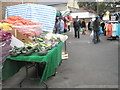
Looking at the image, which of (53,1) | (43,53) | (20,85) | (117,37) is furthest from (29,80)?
(117,37)

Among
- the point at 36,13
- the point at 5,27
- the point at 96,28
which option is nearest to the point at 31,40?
the point at 5,27

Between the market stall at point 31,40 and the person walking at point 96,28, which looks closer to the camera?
the market stall at point 31,40

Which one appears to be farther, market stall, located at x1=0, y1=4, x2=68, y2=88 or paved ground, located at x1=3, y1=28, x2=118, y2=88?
paved ground, located at x1=3, y1=28, x2=118, y2=88

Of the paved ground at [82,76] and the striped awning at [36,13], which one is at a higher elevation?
the striped awning at [36,13]

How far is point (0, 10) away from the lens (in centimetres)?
859

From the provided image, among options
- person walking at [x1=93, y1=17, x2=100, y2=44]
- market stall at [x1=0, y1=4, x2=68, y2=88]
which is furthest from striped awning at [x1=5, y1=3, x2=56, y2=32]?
person walking at [x1=93, y1=17, x2=100, y2=44]

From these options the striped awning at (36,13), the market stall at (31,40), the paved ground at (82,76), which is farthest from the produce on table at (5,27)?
the striped awning at (36,13)

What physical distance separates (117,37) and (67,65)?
849 cm

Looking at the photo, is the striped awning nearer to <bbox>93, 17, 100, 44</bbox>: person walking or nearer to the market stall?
the market stall

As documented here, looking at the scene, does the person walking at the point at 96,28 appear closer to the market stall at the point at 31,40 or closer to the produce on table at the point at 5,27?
the market stall at the point at 31,40

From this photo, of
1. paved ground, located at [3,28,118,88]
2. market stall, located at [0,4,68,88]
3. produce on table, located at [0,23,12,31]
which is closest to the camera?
market stall, located at [0,4,68,88]

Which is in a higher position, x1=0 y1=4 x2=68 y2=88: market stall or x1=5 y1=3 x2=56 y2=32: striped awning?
x1=5 y1=3 x2=56 y2=32: striped awning

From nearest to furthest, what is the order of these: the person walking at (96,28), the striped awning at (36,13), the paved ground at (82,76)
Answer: the paved ground at (82,76)
the striped awning at (36,13)
the person walking at (96,28)

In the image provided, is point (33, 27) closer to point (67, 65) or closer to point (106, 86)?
point (67, 65)
